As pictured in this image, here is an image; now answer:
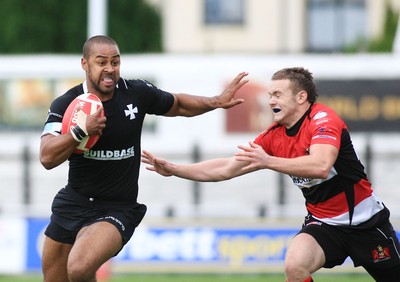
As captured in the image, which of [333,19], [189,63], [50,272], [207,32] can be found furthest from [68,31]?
[50,272]

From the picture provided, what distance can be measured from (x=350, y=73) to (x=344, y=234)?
1150cm

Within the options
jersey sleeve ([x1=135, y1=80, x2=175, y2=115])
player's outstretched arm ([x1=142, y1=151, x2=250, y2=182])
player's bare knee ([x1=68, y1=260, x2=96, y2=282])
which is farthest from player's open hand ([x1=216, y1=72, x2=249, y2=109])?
player's bare knee ([x1=68, y1=260, x2=96, y2=282])

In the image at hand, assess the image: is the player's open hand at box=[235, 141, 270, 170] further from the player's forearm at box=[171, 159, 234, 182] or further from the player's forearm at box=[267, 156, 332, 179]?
the player's forearm at box=[171, 159, 234, 182]

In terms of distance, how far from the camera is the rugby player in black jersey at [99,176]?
9180mm

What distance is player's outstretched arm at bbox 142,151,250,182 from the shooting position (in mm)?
9539

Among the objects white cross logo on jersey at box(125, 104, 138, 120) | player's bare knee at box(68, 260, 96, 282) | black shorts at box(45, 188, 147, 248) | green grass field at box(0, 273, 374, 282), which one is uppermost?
white cross logo on jersey at box(125, 104, 138, 120)

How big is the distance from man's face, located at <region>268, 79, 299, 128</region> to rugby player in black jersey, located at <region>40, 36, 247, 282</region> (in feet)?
2.12

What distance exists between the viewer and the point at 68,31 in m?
34.4

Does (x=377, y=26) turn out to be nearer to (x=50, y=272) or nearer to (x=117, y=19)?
(x=117, y=19)

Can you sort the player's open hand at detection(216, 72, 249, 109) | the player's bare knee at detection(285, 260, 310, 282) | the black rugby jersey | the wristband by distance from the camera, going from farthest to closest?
the player's open hand at detection(216, 72, 249, 109), the black rugby jersey, the wristband, the player's bare knee at detection(285, 260, 310, 282)

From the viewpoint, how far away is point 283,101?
360 inches

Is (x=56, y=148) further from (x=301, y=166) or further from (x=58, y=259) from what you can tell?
(x=301, y=166)

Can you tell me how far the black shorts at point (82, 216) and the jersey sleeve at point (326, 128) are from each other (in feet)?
5.47

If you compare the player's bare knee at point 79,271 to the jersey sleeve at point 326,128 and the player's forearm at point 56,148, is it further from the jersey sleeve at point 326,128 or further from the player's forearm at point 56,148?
the jersey sleeve at point 326,128
